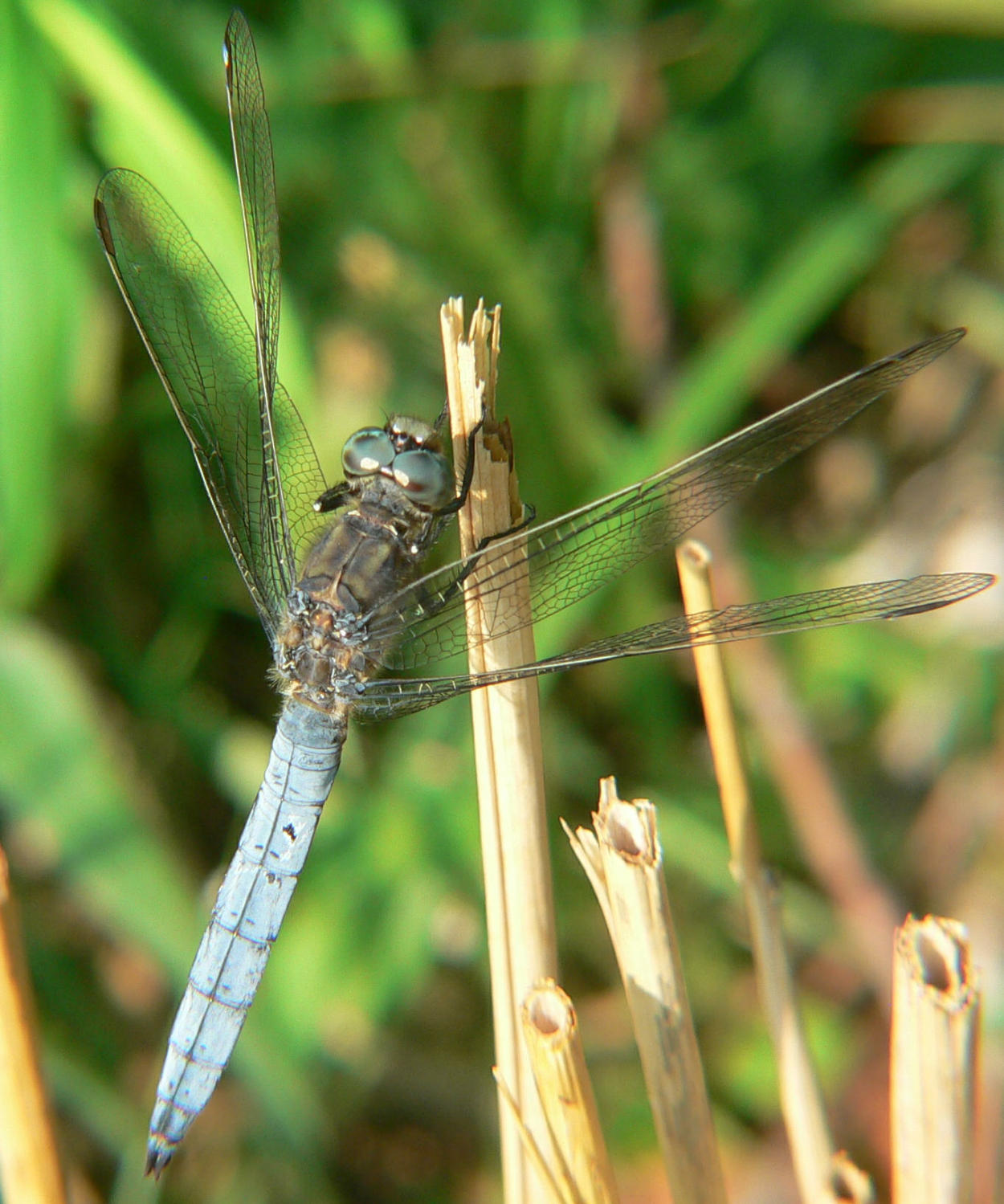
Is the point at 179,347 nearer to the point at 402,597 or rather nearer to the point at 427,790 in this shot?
the point at 402,597

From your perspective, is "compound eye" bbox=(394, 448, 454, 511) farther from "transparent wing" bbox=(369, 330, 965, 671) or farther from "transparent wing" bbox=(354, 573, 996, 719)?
"transparent wing" bbox=(354, 573, 996, 719)

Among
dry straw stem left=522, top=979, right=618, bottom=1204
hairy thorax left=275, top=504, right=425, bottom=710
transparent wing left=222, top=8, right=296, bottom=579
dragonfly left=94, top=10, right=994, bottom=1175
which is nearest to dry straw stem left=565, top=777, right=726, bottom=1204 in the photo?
dry straw stem left=522, top=979, right=618, bottom=1204

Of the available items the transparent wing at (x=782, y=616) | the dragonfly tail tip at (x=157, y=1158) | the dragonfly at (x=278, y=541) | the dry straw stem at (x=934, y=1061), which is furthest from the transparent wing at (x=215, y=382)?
the dry straw stem at (x=934, y=1061)

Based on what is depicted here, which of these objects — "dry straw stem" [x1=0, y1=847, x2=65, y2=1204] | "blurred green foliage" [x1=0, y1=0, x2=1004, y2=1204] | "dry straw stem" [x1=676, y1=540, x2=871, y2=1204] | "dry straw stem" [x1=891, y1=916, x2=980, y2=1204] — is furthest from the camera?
"blurred green foliage" [x1=0, y1=0, x2=1004, y2=1204]

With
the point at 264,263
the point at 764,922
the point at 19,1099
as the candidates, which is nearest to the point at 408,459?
the point at 264,263

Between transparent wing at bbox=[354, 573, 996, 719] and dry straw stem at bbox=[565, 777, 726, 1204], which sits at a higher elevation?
transparent wing at bbox=[354, 573, 996, 719]

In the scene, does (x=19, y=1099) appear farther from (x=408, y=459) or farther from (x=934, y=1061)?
(x=408, y=459)

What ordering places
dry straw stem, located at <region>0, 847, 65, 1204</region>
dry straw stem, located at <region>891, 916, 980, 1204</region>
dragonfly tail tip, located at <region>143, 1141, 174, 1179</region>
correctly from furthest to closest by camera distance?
dragonfly tail tip, located at <region>143, 1141, 174, 1179</region>, dry straw stem, located at <region>0, 847, 65, 1204</region>, dry straw stem, located at <region>891, 916, 980, 1204</region>

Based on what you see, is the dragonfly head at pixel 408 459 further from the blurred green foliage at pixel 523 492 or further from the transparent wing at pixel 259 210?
the blurred green foliage at pixel 523 492
